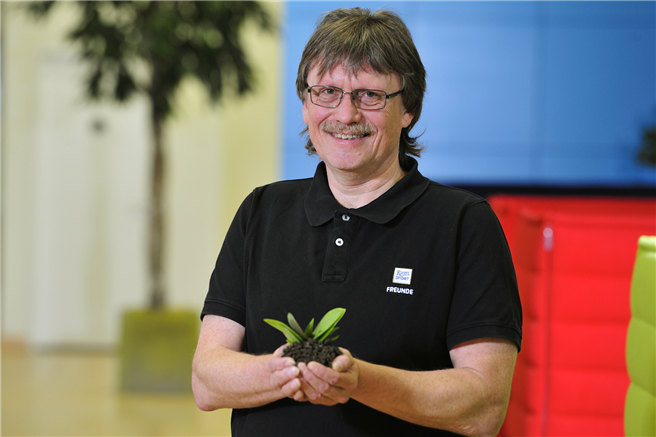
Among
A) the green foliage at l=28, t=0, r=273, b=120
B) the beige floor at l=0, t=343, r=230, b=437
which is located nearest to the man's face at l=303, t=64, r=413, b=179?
the beige floor at l=0, t=343, r=230, b=437

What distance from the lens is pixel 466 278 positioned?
121 cm

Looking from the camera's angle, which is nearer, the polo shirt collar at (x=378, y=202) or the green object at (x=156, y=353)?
the polo shirt collar at (x=378, y=202)

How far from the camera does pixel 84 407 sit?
152 inches

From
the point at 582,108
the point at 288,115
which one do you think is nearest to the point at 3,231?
the point at 288,115

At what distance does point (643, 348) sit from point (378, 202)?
0.66 metres

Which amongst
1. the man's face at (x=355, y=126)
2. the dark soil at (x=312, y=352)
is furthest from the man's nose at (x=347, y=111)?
the dark soil at (x=312, y=352)

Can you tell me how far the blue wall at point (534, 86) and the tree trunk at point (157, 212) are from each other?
106 centimetres

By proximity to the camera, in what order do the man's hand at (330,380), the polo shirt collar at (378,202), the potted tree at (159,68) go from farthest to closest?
the potted tree at (159,68), the polo shirt collar at (378,202), the man's hand at (330,380)

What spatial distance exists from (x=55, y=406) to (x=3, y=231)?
2.05 meters

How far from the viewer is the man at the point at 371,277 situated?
1164 mm

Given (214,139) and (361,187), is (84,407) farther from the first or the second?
(361,187)

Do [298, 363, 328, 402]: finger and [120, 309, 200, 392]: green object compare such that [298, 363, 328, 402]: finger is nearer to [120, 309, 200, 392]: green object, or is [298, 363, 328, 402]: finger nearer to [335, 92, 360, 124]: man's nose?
[335, 92, 360, 124]: man's nose

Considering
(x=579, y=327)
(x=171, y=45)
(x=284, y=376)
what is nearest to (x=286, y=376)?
(x=284, y=376)

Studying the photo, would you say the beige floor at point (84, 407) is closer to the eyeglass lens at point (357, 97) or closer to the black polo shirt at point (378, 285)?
the black polo shirt at point (378, 285)
